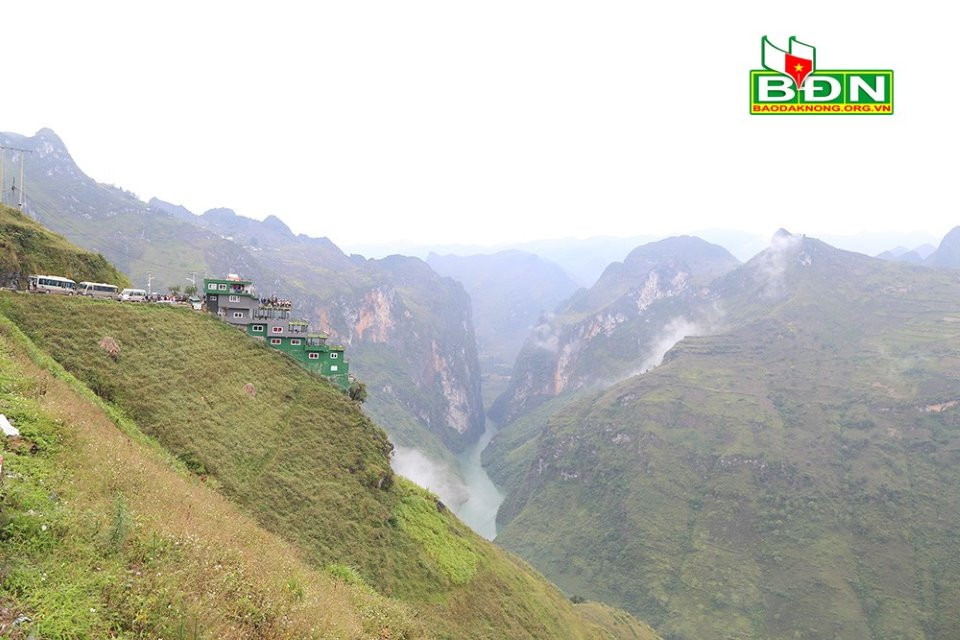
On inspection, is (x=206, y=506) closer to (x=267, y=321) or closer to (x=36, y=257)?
(x=267, y=321)

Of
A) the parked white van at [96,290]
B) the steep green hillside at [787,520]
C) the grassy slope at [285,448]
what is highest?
the parked white van at [96,290]

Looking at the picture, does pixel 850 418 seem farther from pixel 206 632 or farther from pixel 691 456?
pixel 206 632

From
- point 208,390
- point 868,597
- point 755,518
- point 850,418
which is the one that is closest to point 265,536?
point 208,390

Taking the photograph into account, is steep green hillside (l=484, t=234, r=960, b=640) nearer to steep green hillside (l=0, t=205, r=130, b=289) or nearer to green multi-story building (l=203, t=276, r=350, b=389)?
green multi-story building (l=203, t=276, r=350, b=389)

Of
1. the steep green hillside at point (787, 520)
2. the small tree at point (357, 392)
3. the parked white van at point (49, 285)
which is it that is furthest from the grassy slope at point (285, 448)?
the steep green hillside at point (787, 520)

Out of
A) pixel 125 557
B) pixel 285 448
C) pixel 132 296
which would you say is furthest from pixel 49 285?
pixel 125 557

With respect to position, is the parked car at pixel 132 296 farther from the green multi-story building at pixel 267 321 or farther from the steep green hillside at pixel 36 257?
the green multi-story building at pixel 267 321
